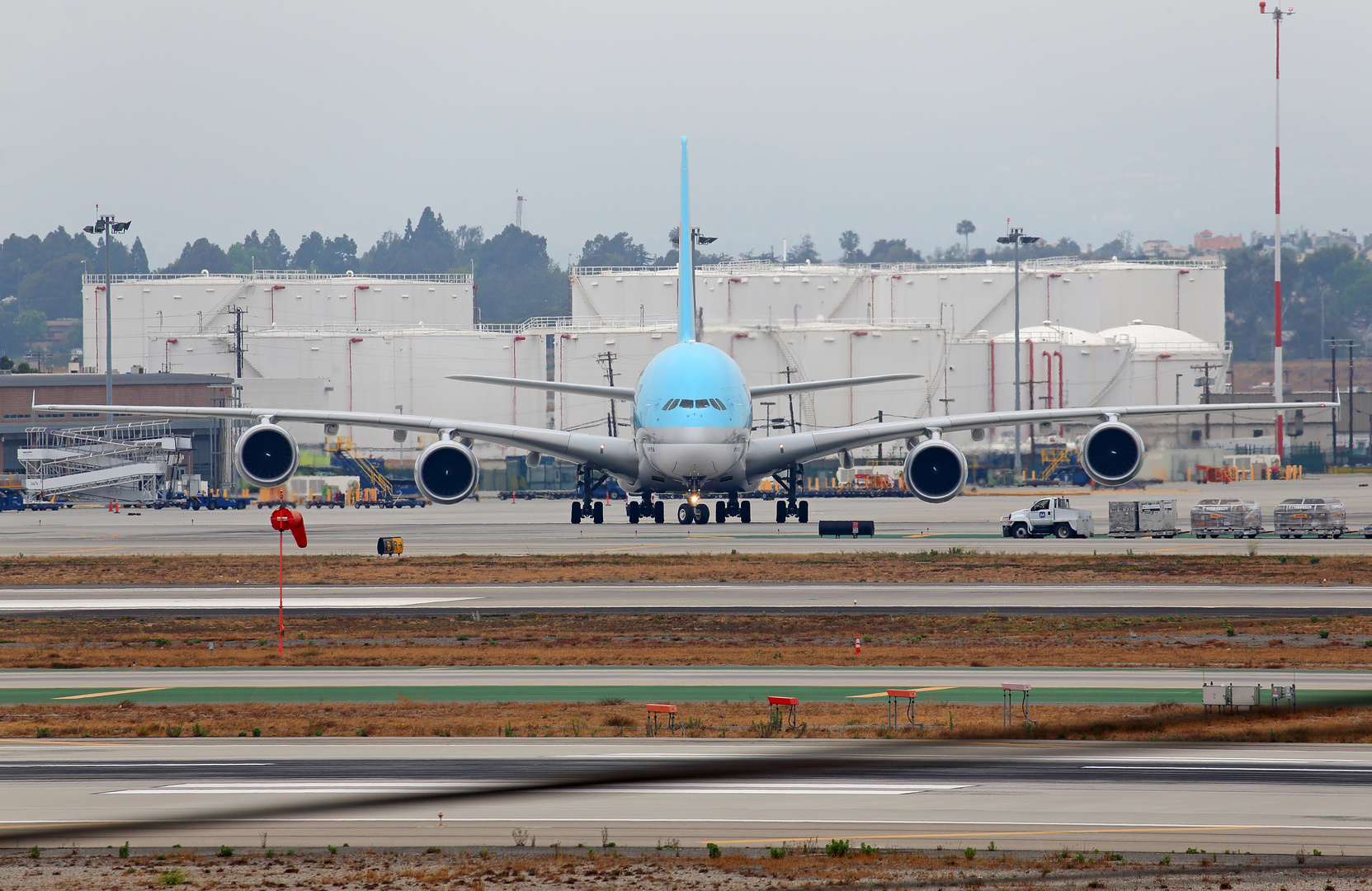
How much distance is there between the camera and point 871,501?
85.6 metres

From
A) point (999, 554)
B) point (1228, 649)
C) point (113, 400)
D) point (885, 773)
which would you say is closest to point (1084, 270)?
point (113, 400)

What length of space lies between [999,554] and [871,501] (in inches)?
1723

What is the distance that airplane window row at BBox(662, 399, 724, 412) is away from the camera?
153 ft

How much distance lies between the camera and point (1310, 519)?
1909 inches

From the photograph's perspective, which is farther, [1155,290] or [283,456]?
[1155,290]

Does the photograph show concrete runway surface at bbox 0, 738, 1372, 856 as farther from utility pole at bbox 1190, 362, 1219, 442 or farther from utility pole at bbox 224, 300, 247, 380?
utility pole at bbox 1190, 362, 1219, 442

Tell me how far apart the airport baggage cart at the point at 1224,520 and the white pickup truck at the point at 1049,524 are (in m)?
3.45

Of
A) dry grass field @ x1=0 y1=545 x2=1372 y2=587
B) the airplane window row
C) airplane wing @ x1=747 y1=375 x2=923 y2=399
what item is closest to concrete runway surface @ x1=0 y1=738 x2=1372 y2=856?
dry grass field @ x1=0 y1=545 x2=1372 y2=587

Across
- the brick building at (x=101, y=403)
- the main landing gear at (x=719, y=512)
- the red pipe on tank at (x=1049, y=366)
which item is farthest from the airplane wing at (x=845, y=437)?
the red pipe on tank at (x=1049, y=366)

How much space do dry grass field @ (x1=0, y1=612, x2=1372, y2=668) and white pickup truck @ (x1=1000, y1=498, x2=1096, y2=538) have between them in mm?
20590

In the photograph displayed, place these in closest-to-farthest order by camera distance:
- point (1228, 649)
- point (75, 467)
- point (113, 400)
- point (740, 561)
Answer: point (1228, 649) < point (740, 561) < point (75, 467) < point (113, 400)

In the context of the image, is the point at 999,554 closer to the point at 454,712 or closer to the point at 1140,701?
the point at 1140,701

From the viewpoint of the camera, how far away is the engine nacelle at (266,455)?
47438mm

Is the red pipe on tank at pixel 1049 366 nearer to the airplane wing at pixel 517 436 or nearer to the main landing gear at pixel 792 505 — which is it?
the main landing gear at pixel 792 505
